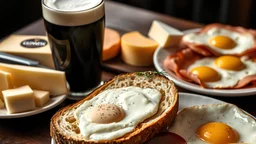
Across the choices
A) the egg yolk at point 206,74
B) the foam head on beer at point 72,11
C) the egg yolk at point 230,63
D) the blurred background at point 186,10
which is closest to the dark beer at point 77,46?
the foam head on beer at point 72,11

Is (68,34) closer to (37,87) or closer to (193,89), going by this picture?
(37,87)

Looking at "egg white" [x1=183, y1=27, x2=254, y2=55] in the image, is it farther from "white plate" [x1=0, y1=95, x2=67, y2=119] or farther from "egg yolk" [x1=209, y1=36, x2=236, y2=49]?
"white plate" [x1=0, y1=95, x2=67, y2=119]

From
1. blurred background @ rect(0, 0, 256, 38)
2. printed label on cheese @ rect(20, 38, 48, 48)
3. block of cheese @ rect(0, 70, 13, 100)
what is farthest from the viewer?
blurred background @ rect(0, 0, 256, 38)

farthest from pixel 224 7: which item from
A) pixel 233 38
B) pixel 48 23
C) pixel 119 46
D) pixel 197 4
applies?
pixel 48 23

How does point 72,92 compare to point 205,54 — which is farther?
point 205,54

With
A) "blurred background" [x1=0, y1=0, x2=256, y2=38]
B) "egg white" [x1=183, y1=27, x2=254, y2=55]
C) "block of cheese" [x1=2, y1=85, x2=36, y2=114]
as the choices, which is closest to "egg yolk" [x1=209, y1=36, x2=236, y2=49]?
"egg white" [x1=183, y1=27, x2=254, y2=55]

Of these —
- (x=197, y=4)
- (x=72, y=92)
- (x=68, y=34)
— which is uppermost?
(x=68, y=34)

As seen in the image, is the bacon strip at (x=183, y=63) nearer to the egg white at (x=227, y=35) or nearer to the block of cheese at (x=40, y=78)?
the egg white at (x=227, y=35)
